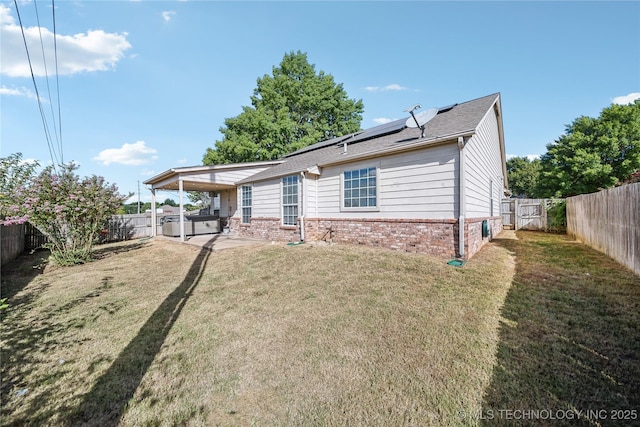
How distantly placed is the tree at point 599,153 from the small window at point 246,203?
81.3 ft

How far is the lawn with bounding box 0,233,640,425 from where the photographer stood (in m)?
2.17

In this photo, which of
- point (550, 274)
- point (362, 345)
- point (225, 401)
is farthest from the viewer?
point (550, 274)

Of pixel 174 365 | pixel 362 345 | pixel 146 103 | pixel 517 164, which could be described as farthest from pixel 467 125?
pixel 517 164

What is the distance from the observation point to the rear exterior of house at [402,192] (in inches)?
254

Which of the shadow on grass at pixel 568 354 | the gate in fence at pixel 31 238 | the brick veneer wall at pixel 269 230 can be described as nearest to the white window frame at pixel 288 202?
the brick veneer wall at pixel 269 230

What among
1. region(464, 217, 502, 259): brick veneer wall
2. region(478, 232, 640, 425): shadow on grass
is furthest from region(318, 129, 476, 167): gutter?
region(478, 232, 640, 425): shadow on grass

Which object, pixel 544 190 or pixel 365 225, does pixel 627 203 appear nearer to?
pixel 365 225

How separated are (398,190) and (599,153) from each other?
2375 centimetres

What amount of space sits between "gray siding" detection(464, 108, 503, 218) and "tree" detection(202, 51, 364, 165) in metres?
14.5

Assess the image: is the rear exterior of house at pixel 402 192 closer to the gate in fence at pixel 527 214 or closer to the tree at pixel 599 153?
the gate in fence at pixel 527 214

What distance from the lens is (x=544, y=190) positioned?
79.8 ft

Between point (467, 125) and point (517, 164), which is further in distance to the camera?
point (517, 164)

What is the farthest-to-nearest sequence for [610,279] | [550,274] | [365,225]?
[365,225]
[550,274]
[610,279]

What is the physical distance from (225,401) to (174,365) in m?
0.91
